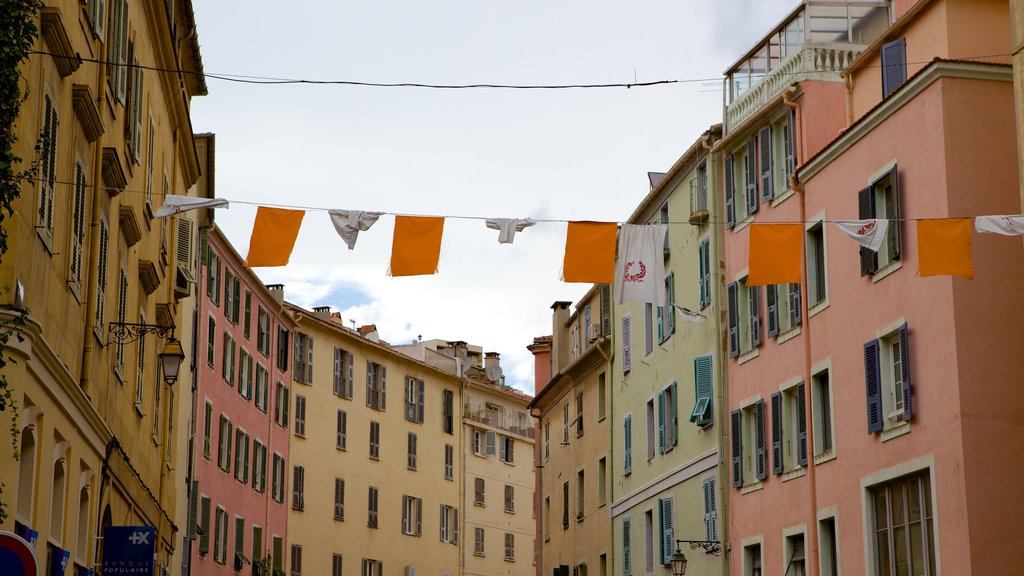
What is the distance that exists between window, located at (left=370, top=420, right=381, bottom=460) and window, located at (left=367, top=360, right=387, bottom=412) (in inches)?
→ 30.8

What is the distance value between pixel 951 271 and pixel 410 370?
54.5 m

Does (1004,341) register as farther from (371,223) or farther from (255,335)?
(255,335)

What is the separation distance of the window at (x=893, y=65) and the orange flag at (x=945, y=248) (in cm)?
837

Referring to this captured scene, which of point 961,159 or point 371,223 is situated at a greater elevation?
point 961,159

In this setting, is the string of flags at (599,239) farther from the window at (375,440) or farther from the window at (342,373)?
the window at (375,440)

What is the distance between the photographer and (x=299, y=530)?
210ft

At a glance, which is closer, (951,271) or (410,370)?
(951,271)

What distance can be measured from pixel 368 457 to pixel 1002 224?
2045 inches

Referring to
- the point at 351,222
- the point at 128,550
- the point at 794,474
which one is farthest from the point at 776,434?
the point at 128,550

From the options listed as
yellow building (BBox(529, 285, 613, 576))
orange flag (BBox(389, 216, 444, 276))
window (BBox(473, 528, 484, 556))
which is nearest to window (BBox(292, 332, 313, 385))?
yellow building (BBox(529, 285, 613, 576))

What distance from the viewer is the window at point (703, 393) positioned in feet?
124

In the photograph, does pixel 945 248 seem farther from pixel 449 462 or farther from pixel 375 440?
pixel 449 462

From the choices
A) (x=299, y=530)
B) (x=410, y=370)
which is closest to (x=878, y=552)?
(x=299, y=530)

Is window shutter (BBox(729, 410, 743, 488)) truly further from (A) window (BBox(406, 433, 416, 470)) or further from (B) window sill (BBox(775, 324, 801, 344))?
(A) window (BBox(406, 433, 416, 470))
